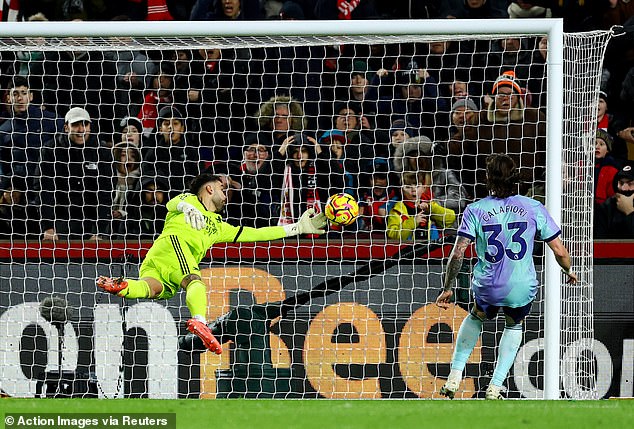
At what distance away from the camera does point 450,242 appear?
923 centimetres

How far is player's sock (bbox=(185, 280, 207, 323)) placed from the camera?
8.52 m

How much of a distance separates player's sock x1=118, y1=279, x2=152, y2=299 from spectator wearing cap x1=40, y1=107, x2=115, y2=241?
908 mm

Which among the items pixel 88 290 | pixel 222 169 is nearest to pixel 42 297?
pixel 88 290

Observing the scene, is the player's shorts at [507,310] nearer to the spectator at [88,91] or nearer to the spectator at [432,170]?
the spectator at [432,170]

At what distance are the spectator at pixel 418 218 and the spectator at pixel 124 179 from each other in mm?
2044

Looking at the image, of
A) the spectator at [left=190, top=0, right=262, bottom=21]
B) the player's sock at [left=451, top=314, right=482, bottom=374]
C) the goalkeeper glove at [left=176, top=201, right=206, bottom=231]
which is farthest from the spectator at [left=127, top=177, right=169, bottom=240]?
the player's sock at [left=451, top=314, right=482, bottom=374]

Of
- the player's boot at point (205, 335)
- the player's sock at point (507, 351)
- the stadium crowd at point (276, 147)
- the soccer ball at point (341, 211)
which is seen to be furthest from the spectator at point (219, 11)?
the player's sock at point (507, 351)

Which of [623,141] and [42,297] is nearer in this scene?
[42,297]

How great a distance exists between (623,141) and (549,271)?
2.60m

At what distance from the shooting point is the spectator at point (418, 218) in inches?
360

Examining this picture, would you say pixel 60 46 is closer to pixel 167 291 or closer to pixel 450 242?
pixel 167 291

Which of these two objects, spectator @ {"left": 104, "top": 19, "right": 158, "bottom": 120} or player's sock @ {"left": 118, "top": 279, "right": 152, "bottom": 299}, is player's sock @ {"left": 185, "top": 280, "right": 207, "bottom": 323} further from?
spectator @ {"left": 104, "top": 19, "right": 158, "bottom": 120}

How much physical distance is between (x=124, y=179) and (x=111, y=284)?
4.33 feet

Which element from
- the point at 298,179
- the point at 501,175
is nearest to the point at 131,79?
the point at 298,179
